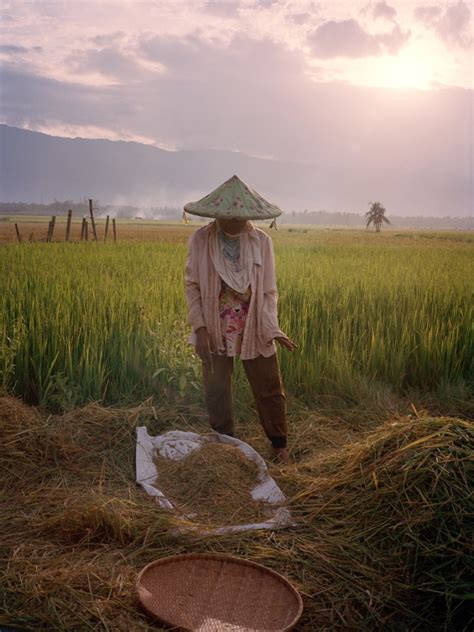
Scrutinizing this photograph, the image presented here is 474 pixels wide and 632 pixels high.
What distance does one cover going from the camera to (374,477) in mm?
2717

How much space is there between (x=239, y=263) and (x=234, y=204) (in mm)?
299

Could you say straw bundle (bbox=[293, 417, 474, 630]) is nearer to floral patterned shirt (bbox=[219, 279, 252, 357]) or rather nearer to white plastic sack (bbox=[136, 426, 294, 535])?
white plastic sack (bbox=[136, 426, 294, 535])

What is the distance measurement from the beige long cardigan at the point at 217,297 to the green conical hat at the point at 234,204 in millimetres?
148

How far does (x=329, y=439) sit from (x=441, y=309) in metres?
2.87

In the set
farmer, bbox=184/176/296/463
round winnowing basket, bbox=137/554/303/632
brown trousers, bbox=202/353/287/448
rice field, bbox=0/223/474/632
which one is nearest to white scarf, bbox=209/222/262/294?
farmer, bbox=184/176/296/463

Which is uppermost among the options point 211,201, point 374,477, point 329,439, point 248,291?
point 211,201

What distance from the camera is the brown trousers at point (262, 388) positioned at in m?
3.58

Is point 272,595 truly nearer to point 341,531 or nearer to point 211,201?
point 341,531

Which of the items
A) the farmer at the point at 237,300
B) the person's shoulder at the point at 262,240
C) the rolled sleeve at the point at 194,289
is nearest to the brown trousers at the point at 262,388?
the farmer at the point at 237,300

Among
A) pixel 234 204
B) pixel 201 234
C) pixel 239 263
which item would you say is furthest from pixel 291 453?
pixel 234 204

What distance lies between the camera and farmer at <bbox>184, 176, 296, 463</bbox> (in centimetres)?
346

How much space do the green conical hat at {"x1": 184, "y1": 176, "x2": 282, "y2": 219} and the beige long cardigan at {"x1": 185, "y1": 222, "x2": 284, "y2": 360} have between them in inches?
5.8

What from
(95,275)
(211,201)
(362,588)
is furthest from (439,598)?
(95,275)

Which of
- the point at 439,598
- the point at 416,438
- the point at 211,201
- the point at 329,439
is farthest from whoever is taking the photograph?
the point at 329,439
